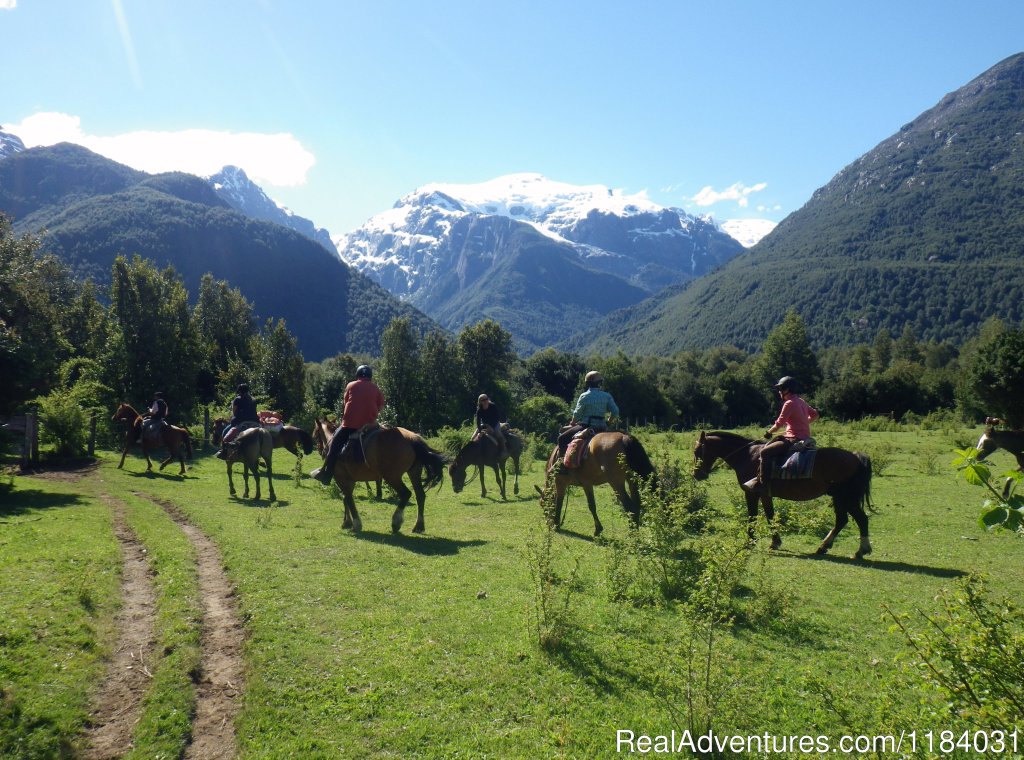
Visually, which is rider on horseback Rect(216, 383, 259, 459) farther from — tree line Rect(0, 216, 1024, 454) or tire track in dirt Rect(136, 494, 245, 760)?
tire track in dirt Rect(136, 494, 245, 760)

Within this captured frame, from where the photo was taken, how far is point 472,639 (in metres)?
6.55

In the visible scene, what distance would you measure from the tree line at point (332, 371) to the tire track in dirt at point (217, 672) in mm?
13769

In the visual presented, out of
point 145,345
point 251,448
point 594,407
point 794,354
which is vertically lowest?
point 251,448

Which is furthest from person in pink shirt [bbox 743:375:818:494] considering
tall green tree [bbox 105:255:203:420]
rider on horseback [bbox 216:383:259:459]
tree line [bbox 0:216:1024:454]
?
tall green tree [bbox 105:255:203:420]

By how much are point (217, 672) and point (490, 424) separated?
13630mm

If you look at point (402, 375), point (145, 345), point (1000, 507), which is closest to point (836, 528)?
point (1000, 507)

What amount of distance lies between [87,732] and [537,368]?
84.2m

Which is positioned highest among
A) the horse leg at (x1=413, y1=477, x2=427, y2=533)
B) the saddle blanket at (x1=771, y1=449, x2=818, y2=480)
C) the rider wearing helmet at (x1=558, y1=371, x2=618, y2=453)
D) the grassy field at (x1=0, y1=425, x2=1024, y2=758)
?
the rider wearing helmet at (x1=558, y1=371, x2=618, y2=453)

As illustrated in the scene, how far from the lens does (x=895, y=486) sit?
1833 centimetres

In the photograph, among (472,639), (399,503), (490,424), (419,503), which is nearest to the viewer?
(472,639)

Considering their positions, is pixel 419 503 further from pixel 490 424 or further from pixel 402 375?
pixel 402 375

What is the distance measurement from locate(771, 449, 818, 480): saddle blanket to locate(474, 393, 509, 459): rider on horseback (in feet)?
32.1

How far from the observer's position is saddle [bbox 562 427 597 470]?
12.2 meters

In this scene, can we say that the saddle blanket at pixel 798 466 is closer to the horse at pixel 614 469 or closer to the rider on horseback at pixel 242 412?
the horse at pixel 614 469
